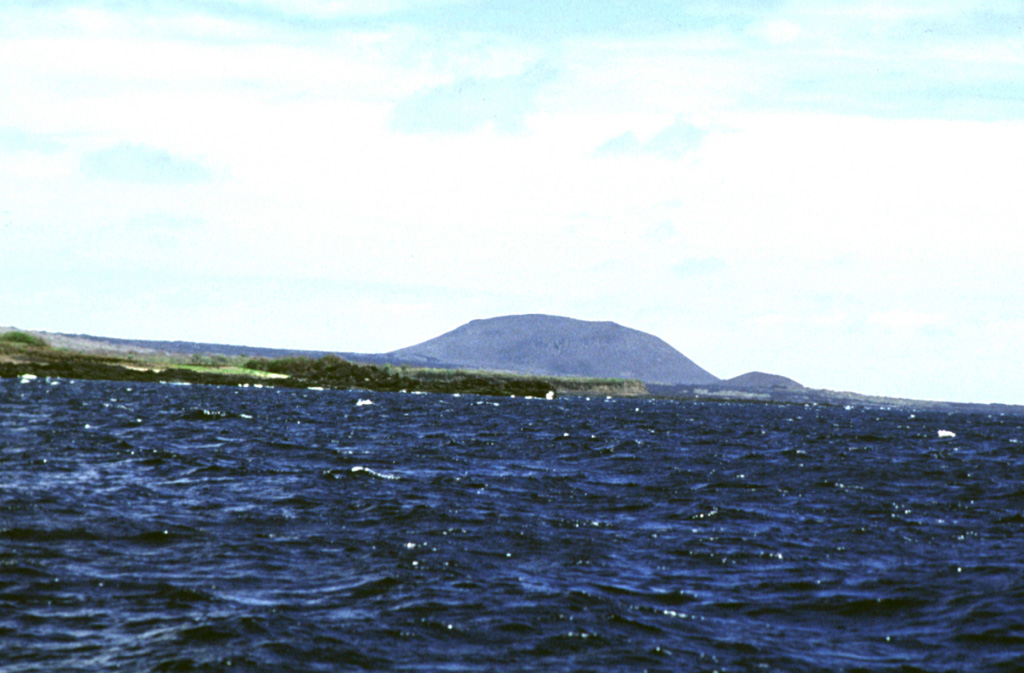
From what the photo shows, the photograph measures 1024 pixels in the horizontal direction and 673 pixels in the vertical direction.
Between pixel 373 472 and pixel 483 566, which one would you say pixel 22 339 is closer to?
pixel 373 472

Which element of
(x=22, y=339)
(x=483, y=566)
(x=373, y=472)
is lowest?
(x=373, y=472)

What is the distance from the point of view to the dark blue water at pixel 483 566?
15.1 m

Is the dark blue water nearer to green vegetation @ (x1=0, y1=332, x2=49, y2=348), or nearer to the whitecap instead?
the whitecap

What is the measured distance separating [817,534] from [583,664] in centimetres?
1445

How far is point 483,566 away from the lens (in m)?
21.2

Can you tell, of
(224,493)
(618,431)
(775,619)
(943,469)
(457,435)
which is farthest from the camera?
(618,431)

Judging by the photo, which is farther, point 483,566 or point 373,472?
point 373,472

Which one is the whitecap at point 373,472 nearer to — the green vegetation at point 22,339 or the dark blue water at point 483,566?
the dark blue water at point 483,566

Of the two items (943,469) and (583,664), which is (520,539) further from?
(943,469)

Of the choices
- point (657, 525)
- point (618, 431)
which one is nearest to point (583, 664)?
point (657, 525)

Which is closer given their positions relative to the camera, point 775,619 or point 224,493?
point 775,619

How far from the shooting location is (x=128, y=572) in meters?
19.1

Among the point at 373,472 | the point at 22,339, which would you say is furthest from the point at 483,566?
the point at 22,339

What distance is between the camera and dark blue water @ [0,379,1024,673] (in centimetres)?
1508
